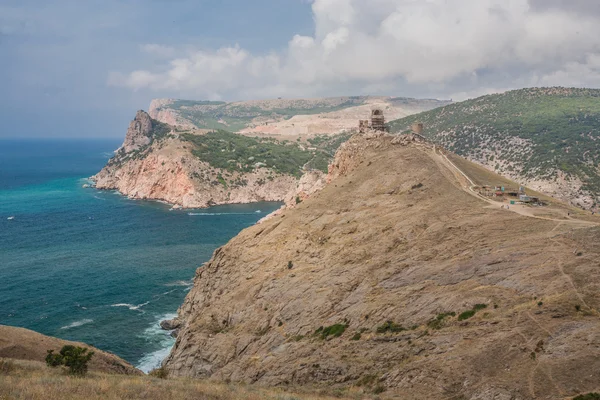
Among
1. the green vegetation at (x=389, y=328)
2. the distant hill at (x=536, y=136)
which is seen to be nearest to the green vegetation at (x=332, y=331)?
the green vegetation at (x=389, y=328)

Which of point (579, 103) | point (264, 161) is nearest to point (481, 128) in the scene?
point (579, 103)

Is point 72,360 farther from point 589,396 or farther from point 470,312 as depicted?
point 589,396

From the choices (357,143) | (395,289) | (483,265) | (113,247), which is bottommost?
(113,247)

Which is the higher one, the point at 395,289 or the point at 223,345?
the point at 395,289

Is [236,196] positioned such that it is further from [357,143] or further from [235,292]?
[235,292]

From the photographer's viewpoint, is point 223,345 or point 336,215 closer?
point 223,345

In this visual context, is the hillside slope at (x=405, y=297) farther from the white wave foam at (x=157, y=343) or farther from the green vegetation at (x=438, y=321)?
the white wave foam at (x=157, y=343)

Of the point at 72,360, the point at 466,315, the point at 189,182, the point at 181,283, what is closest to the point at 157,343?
the point at 181,283
